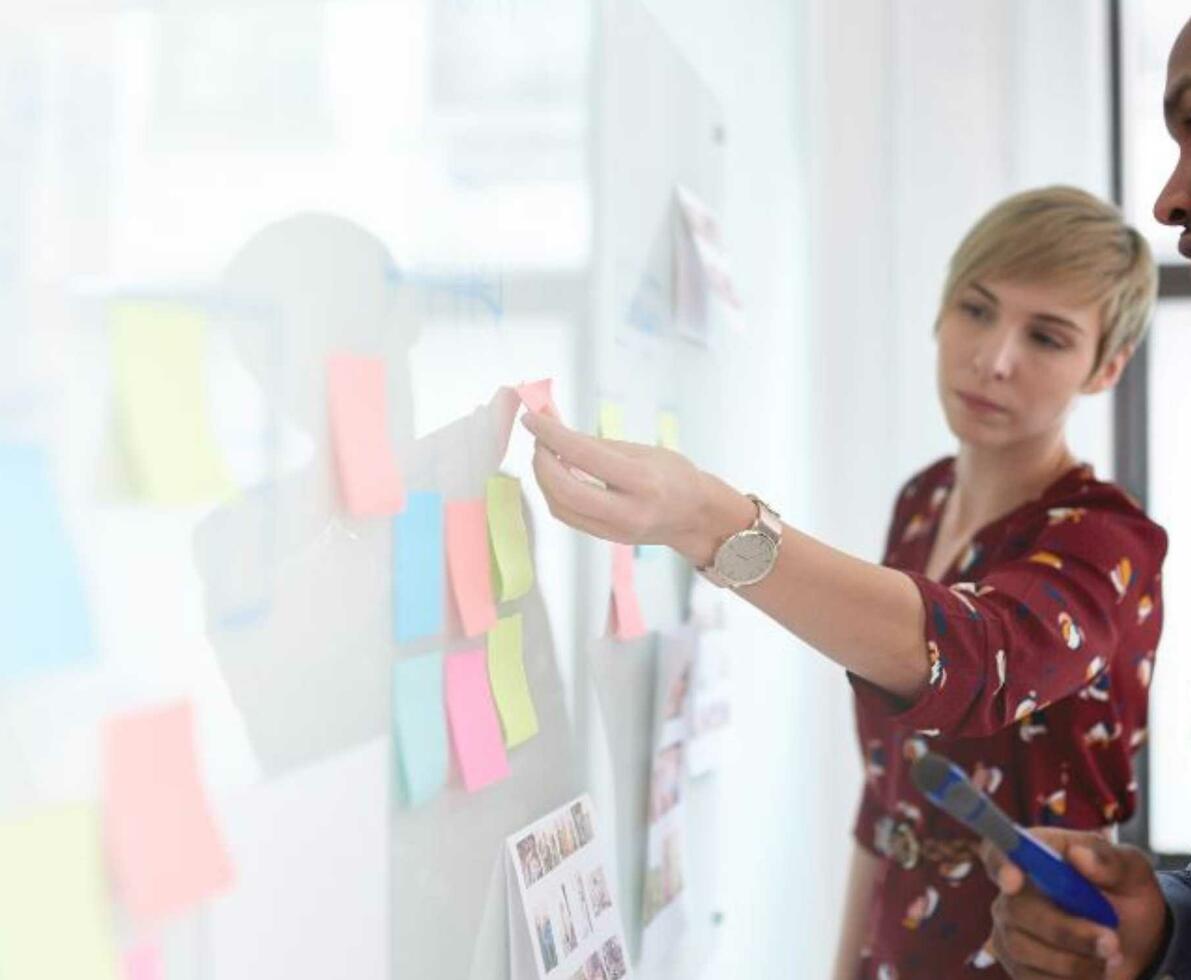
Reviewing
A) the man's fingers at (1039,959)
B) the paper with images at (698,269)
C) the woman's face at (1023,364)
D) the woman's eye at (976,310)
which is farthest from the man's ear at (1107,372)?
the man's fingers at (1039,959)

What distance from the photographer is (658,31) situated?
3.99ft

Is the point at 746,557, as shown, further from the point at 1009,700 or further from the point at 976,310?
the point at 976,310

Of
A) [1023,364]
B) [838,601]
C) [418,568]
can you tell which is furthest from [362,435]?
[1023,364]

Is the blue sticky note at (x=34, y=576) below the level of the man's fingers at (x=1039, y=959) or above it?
above

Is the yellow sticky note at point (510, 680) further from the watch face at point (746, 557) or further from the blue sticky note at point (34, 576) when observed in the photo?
the blue sticky note at point (34, 576)

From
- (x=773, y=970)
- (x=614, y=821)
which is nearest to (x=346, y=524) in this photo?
(x=614, y=821)

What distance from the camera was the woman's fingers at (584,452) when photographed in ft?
2.75

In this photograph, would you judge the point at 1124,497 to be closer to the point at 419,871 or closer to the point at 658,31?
the point at 658,31

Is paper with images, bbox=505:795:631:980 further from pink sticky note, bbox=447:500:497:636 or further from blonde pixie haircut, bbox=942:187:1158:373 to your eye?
blonde pixie haircut, bbox=942:187:1158:373

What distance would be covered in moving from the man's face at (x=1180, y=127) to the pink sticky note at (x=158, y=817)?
77 centimetres

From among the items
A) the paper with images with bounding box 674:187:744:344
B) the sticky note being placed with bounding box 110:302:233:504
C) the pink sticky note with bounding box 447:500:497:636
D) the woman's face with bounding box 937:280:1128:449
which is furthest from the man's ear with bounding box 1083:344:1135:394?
the sticky note being placed with bounding box 110:302:233:504

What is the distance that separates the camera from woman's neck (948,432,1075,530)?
1.41 m

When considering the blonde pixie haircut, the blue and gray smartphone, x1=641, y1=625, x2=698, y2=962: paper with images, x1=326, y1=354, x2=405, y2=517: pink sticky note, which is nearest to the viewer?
x1=326, y1=354, x2=405, y2=517: pink sticky note

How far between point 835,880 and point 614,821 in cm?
95
